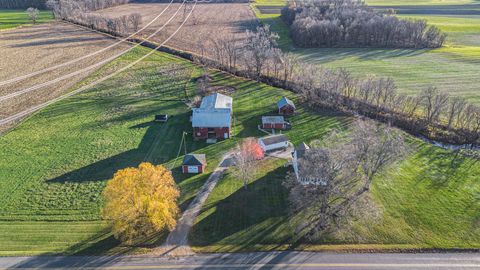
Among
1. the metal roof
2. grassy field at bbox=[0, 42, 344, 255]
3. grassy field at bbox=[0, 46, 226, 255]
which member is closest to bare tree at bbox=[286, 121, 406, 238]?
grassy field at bbox=[0, 42, 344, 255]

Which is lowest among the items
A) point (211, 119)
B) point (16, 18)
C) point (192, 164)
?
point (192, 164)

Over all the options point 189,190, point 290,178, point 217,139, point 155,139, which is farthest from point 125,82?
point 290,178

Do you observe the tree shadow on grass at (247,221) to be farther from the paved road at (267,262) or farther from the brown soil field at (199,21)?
the brown soil field at (199,21)

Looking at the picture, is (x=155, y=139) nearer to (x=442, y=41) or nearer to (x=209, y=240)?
(x=209, y=240)

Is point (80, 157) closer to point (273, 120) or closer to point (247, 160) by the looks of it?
point (247, 160)

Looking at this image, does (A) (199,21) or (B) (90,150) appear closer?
(B) (90,150)

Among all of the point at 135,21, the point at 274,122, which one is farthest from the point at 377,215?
the point at 135,21

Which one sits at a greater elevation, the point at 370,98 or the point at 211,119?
the point at 370,98
